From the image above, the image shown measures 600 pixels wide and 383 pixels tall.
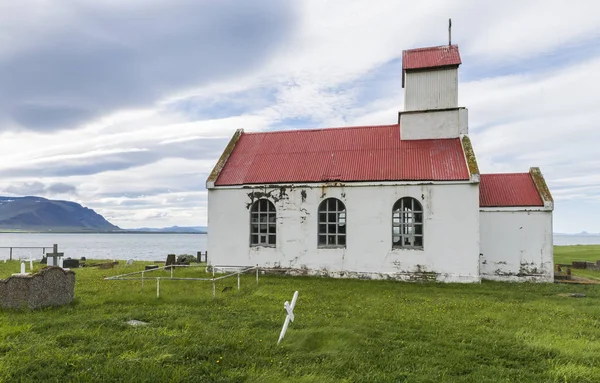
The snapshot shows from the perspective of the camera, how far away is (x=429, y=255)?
17.9 meters

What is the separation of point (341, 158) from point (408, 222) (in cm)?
471

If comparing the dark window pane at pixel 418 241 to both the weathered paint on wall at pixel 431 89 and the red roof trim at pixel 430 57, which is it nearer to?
the weathered paint on wall at pixel 431 89

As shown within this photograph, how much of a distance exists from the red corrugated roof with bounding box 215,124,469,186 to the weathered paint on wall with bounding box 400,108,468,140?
38 centimetres

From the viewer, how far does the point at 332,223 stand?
63.2ft

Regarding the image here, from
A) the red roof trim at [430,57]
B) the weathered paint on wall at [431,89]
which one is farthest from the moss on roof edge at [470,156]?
the red roof trim at [430,57]

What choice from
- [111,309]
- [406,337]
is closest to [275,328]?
[406,337]

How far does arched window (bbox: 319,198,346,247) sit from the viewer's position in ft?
63.1

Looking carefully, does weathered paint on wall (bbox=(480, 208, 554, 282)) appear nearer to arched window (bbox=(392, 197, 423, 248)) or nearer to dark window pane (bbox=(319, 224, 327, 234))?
arched window (bbox=(392, 197, 423, 248))

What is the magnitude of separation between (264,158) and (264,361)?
50.9 feet

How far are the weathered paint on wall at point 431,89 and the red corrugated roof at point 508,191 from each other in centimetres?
429

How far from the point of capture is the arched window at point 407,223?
18312 mm

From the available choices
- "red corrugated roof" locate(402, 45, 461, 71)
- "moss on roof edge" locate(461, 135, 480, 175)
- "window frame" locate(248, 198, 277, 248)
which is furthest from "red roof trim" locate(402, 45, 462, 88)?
"window frame" locate(248, 198, 277, 248)

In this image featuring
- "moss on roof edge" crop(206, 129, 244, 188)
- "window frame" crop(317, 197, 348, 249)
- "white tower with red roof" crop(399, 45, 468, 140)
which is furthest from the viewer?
"moss on roof edge" crop(206, 129, 244, 188)

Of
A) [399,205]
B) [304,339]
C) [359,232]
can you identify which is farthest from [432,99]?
[304,339]
